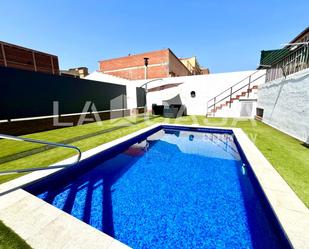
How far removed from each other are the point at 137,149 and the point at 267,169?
4.70 meters

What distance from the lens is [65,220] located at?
225 cm

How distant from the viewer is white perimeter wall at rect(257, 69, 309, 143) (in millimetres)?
5857

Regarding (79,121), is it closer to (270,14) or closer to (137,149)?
(137,149)

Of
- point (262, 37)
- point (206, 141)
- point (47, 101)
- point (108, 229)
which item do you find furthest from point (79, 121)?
point (262, 37)

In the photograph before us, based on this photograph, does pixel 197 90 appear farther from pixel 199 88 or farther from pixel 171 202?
pixel 171 202

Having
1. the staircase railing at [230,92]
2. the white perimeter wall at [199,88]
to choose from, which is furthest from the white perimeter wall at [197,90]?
the staircase railing at [230,92]

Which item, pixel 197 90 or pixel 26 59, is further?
pixel 26 59

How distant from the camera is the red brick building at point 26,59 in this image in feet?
58.0

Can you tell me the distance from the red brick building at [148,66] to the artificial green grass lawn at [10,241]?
2236 centimetres

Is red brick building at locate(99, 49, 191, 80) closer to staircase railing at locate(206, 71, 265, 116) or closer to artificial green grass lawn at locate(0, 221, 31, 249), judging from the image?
staircase railing at locate(206, 71, 265, 116)

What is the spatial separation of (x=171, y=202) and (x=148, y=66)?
24.2m

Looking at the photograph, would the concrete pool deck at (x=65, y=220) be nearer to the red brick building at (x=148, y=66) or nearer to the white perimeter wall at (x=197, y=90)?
the white perimeter wall at (x=197, y=90)

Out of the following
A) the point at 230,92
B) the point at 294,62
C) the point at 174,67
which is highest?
the point at 174,67

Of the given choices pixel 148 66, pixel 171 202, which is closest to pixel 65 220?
pixel 171 202
